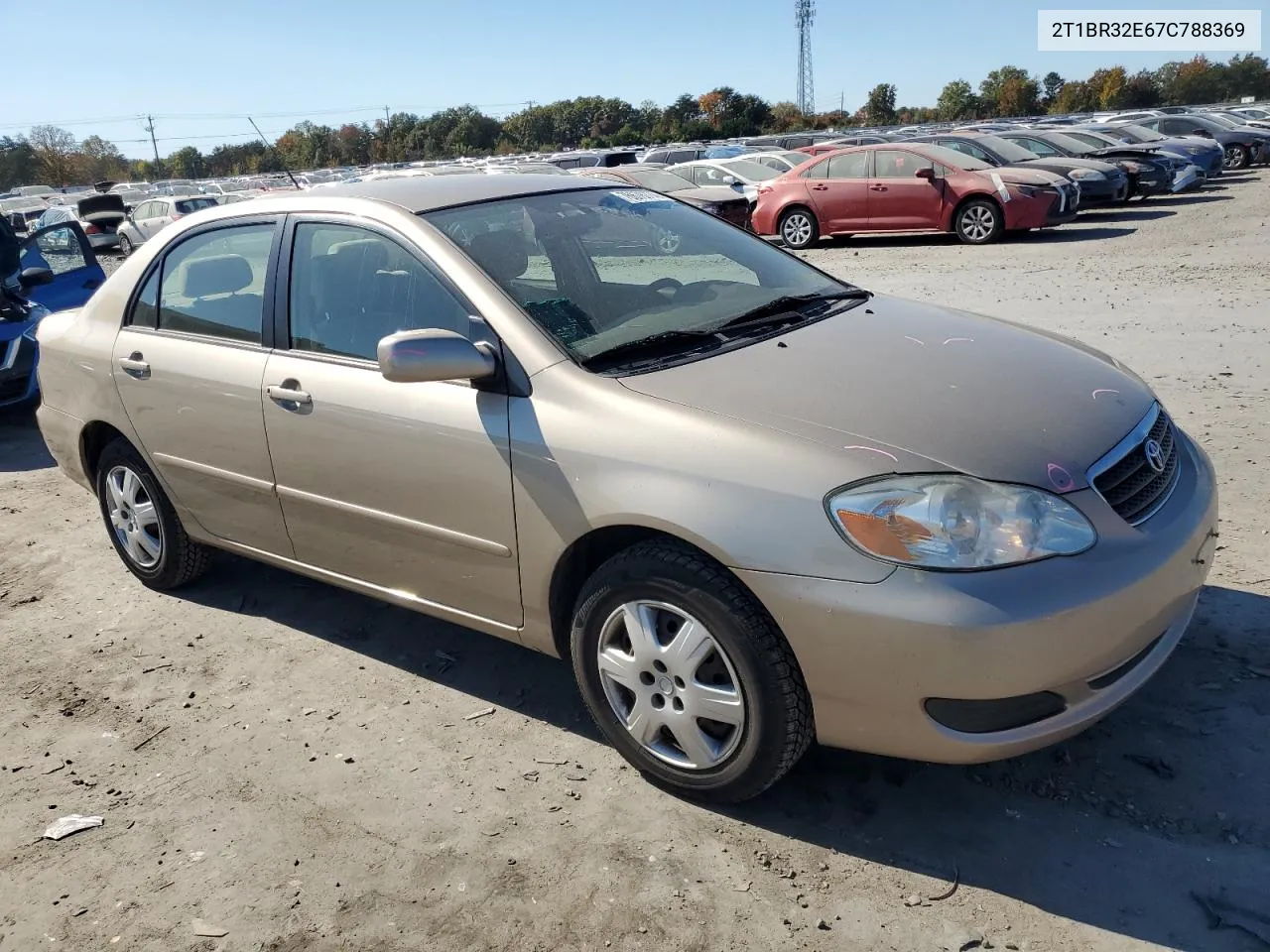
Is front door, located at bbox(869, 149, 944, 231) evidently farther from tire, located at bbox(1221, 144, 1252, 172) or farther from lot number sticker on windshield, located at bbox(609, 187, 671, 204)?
tire, located at bbox(1221, 144, 1252, 172)

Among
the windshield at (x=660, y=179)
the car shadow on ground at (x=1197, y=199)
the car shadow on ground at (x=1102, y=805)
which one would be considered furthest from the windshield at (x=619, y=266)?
the car shadow on ground at (x=1197, y=199)

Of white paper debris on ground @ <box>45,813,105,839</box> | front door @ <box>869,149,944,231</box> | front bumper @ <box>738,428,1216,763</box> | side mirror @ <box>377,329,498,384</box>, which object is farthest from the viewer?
front door @ <box>869,149,944,231</box>

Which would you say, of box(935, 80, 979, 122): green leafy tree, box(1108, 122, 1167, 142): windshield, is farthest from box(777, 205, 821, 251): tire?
box(935, 80, 979, 122): green leafy tree

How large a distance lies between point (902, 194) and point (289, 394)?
14.0 metres

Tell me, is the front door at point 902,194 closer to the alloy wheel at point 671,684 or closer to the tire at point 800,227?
the tire at point 800,227

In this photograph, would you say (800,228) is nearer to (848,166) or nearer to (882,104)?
(848,166)

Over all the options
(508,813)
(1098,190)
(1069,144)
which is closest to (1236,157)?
(1069,144)

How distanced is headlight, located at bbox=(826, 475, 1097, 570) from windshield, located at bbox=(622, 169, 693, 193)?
15.0 m

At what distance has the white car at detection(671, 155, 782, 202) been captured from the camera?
19.1 m

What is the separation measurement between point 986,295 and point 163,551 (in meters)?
8.32

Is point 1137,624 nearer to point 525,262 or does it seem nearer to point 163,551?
point 525,262

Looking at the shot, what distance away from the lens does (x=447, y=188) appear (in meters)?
3.84

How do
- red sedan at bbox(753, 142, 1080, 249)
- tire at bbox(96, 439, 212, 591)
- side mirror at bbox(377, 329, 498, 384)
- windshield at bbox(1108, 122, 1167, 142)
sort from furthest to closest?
1. windshield at bbox(1108, 122, 1167, 142)
2. red sedan at bbox(753, 142, 1080, 249)
3. tire at bbox(96, 439, 212, 591)
4. side mirror at bbox(377, 329, 498, 384)

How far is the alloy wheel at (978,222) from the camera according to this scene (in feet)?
50.6
